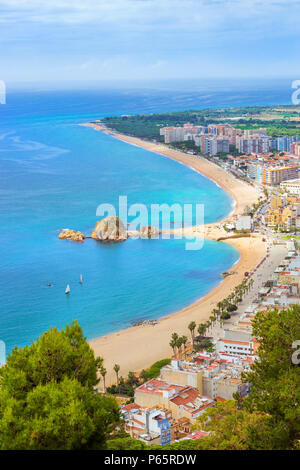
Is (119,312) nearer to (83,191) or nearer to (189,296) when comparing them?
(189,296)

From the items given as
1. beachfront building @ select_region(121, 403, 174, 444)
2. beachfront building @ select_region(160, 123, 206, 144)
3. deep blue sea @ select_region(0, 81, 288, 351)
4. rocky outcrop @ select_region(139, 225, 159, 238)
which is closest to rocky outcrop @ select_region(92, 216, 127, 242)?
deep blue sea @ select_region(0, 81, 288, 351)

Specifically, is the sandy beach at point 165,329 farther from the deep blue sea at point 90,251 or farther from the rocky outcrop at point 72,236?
the rocky outcrop at point 72,236

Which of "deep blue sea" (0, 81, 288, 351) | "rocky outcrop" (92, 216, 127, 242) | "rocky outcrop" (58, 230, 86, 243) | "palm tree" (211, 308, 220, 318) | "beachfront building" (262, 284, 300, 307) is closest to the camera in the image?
"beachfront building" (262, 284, 300, 307)

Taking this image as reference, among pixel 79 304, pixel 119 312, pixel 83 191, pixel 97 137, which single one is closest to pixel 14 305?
pixel 79 304

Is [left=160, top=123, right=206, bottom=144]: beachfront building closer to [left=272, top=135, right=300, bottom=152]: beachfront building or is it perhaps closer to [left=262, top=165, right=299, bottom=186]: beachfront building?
[left=272, top=135, right=300, bottom=152]: beachfront building

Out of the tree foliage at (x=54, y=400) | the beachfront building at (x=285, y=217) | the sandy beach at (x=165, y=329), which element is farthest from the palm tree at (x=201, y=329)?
the beachfront building at (x=285, y=217)

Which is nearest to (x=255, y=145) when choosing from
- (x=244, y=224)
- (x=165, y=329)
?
(x=244, y=224)
